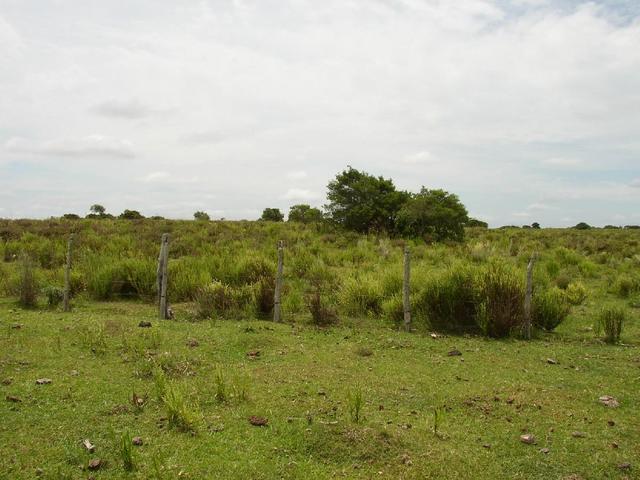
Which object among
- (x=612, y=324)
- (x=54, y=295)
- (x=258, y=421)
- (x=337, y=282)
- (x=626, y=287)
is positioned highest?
(x=626, y=287)

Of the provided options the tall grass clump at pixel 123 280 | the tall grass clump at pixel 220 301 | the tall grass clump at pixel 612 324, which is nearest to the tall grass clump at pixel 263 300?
the tall grass clump at pixel 220 301

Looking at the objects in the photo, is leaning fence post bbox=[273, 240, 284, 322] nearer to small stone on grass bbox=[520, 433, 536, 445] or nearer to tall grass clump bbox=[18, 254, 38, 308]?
tall grass clump bbox=[18, 254, 38, 308]

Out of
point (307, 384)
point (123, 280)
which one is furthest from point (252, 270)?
point (307, 384)

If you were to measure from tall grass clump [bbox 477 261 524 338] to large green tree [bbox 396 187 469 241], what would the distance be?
15362 millimetres

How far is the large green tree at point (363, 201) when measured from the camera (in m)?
28.2

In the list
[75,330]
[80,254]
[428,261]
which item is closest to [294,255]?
[428,261]

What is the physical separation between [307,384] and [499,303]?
15.8ft

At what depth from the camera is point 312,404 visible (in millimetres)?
6238

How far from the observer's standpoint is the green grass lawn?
4883 mm

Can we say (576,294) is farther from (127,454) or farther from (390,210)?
(390,210)

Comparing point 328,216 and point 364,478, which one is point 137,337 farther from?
point 328,216

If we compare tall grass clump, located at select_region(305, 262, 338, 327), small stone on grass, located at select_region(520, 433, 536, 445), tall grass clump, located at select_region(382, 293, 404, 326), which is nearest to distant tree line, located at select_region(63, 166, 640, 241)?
tall grass clump, located at select_region(305, 262, 338, 327)

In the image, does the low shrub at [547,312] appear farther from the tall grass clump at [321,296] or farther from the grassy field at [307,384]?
the tall grass clump at [321,296]

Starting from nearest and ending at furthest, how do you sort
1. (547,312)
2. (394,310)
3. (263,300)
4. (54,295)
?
1. (547,312)
2. (394,310)
3. (263,300)
4. (54,295)
